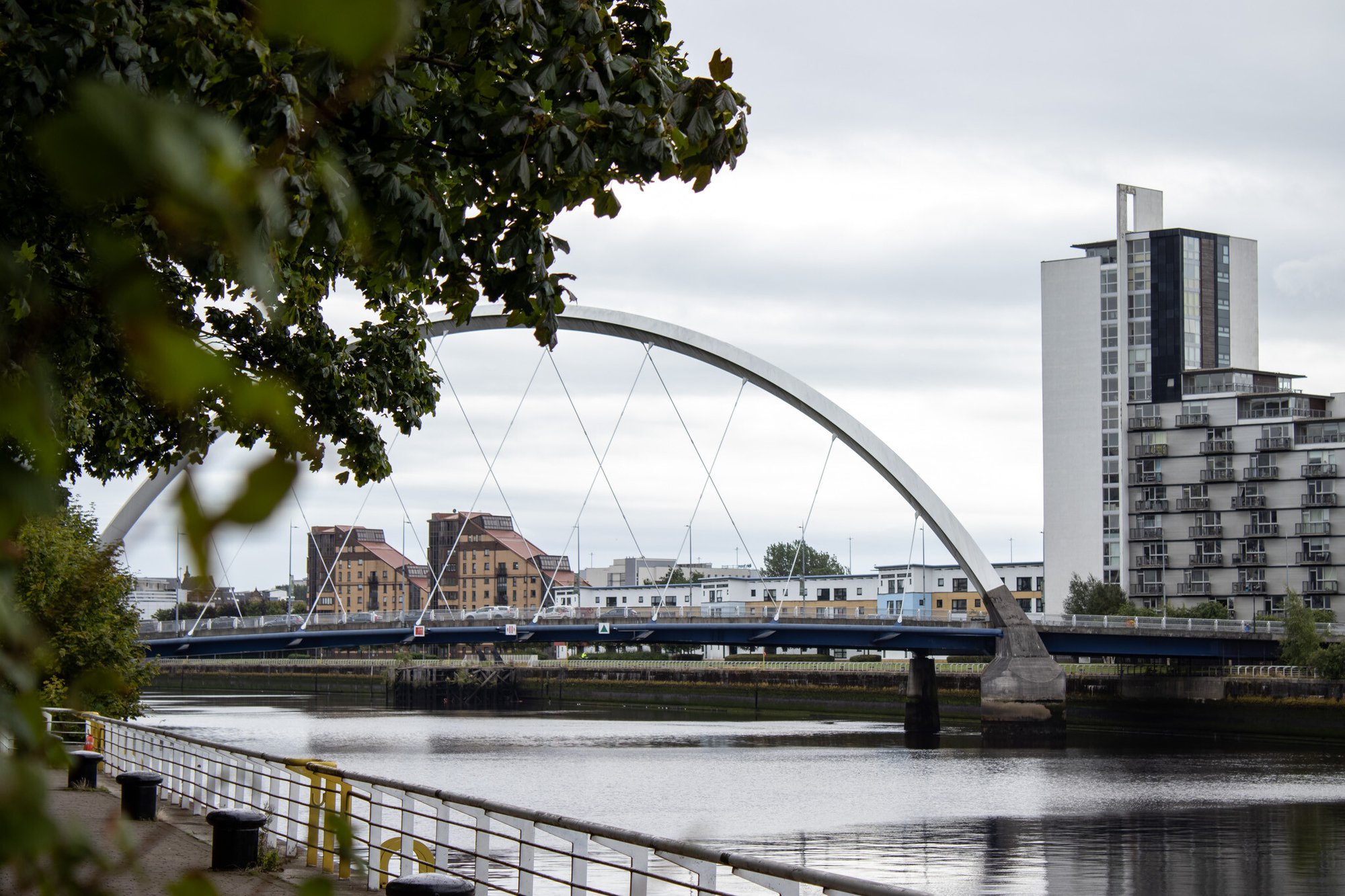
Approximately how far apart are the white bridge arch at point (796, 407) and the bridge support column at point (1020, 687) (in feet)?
1.47

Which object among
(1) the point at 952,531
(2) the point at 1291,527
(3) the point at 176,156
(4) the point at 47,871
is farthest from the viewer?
(2) the point at 1291,527

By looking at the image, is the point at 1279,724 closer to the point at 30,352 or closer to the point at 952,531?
the point at 952,531

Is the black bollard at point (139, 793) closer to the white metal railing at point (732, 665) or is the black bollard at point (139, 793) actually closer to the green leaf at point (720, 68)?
the green leaf at point (720, 68)

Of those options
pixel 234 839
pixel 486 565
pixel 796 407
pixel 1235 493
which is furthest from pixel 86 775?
pixel 486 565

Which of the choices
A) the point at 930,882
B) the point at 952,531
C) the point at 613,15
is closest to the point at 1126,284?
the point at 952,531

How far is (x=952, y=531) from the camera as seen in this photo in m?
69.4

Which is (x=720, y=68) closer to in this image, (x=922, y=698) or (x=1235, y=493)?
(x=922, y=698)

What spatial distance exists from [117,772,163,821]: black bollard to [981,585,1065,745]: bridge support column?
165 feet

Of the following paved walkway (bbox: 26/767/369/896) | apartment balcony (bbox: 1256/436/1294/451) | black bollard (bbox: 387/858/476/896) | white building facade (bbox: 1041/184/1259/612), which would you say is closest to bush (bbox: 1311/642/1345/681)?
apartment balcony (bbox: 1256/436/1294/451)

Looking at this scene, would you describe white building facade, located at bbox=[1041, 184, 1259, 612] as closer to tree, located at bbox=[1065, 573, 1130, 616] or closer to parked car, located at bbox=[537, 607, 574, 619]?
tree, located at bbox=[1065, 573, 1130, 616]

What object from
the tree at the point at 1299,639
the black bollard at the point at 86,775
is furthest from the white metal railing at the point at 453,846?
the tree at the point at 1299,639

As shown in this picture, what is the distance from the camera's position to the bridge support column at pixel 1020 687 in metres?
62.8

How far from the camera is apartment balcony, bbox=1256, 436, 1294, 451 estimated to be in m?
88.5

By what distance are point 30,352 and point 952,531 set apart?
69576 millimetres
